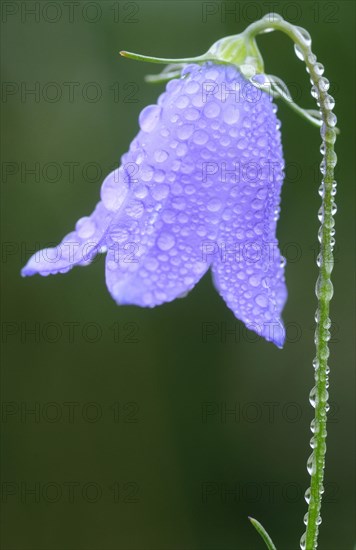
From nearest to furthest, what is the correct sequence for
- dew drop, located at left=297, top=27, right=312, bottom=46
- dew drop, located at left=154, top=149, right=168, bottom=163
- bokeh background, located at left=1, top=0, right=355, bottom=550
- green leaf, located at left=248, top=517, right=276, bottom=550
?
green leaf, located at left=248, top=517, right=276, bottom=550 < dew drop, located at left=297, top=27, right=312, bottom=46 < dew drop, located at left=154, top=149, right=168, bottom=163 < bokeh background, located at left=1, top=0, right=355, bottom=550

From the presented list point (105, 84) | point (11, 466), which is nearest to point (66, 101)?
point (105, 84)

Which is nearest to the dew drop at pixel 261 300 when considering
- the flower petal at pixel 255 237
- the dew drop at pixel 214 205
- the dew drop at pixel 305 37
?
the flower petal at pixel 255 237

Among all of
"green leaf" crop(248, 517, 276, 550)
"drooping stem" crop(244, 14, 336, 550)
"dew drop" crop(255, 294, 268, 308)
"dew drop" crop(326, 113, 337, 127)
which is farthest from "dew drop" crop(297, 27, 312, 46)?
"green leaf" crop(248, 517, 276, 550)

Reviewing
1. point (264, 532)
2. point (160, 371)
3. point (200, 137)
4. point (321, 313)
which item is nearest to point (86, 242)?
point (200, 137)

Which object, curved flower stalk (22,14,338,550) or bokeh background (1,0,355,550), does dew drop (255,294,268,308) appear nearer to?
curved flower stalk (22,14,338,550)

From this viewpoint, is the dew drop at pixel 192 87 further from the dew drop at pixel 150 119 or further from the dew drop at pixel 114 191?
the dew drop at pixel 114 191

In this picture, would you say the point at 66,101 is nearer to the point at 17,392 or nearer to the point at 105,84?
the point at 105,84

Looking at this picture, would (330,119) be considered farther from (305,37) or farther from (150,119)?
(150,119)
